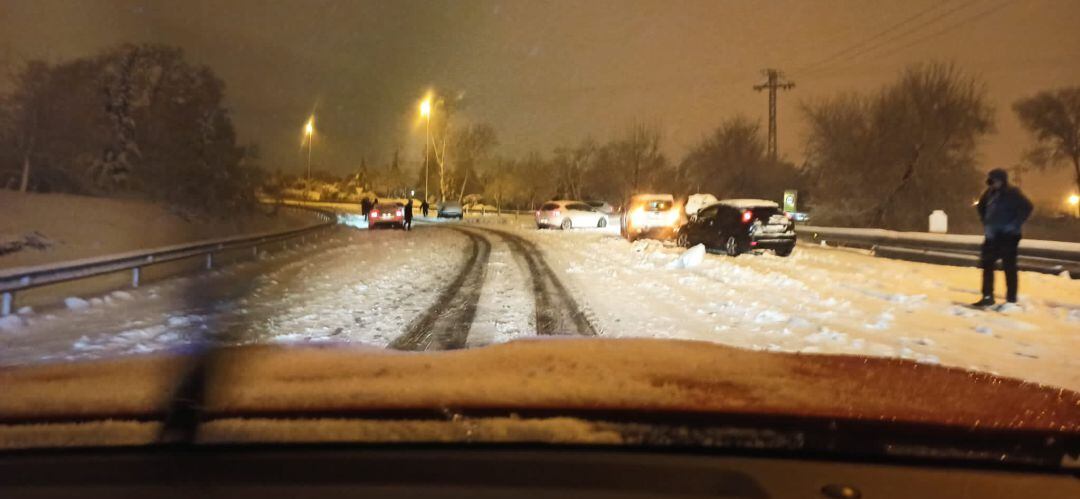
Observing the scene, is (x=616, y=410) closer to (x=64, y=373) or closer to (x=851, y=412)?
(x=851, y=412)

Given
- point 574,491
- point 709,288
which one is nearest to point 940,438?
point 574,491

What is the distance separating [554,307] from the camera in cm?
1249

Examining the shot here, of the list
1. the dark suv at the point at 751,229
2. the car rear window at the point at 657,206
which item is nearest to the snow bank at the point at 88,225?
the car rear window at the point at 657,206

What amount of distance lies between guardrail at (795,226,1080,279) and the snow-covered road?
0.83 metres

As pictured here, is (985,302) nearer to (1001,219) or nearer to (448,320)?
(1001,219)

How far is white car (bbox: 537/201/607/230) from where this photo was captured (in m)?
42.0

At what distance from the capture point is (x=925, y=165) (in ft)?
136

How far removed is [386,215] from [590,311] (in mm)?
32184

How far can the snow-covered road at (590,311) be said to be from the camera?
9.11m

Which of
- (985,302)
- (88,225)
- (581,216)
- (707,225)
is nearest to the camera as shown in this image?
(985,302)

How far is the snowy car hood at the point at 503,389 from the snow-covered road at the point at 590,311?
9.51 feet

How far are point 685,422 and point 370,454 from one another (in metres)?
1.56

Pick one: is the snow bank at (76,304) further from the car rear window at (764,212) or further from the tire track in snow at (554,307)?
the car rear window at (764,212)

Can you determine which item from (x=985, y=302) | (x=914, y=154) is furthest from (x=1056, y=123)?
(x=985, y=302)
